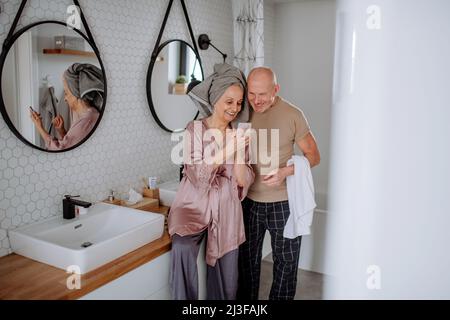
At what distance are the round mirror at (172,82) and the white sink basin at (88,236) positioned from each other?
0.72 metres

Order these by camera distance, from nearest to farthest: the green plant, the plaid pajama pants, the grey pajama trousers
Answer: the grey pajama trousers < the plaid pajama pants < the green plant

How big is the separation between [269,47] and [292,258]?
90.4 inches

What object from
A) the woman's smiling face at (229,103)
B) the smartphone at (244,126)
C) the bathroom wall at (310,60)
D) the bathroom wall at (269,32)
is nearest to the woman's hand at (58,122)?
the woman's smiling face at (229,103)

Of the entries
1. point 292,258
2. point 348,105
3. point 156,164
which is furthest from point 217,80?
point 348,105

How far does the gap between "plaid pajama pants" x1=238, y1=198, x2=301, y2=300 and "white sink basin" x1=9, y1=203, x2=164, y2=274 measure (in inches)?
20.7

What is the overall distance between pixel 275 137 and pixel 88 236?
41.5 inches

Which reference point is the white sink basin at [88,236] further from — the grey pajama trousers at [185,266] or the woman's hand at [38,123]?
the woman's hand at [38,123]

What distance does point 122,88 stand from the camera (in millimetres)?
2143

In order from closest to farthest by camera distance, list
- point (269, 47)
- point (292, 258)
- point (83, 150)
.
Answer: point (83, 150), point (292, 258), point (269, 47)

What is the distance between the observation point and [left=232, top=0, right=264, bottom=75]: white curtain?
8.95 ft

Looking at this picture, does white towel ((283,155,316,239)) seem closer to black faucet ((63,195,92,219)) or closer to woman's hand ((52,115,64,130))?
black faucet ((63,195,92,219))

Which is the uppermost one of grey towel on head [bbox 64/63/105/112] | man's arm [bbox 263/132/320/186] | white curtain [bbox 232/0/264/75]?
white curtain [bbox 232/0/264/75]

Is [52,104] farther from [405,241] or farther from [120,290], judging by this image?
[405,241]

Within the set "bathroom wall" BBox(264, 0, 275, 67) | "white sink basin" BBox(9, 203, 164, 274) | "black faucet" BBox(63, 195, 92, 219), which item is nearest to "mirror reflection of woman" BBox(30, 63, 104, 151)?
"black faucet" BBox(63, 195, 92, 219)
